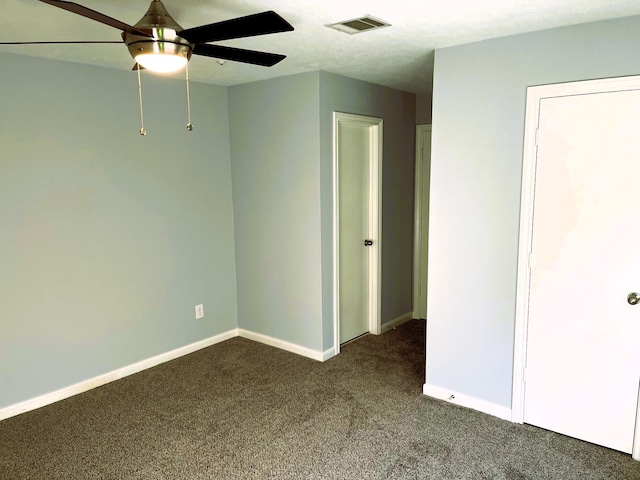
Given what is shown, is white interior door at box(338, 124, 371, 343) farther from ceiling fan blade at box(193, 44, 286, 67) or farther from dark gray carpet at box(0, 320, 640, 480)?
ceiling fan blade at box(193, 44, 286, 67)

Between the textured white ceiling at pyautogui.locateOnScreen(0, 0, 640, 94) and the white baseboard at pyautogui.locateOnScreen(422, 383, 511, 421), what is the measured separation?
2309mm

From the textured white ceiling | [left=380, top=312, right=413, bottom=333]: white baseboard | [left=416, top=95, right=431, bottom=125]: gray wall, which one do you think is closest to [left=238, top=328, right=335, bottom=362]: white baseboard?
[left=380, top=312, right=413, bottom=333]: white baseboard

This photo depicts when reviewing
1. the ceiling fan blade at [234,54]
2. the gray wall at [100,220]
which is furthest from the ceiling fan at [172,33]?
the gray wall at [100,220]

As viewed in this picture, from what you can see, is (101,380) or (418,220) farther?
(418,220)

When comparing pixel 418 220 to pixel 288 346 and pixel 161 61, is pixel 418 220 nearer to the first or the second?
pixel 288 346

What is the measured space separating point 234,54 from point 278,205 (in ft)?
6.97

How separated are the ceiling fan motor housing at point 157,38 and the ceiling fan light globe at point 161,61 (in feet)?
0.05

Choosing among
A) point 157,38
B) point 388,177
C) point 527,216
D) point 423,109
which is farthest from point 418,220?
point 157,38

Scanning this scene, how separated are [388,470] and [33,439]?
2.17m

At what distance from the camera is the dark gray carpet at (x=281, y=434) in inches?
99.5

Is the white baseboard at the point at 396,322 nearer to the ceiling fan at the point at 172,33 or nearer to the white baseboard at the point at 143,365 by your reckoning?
the white baseboard at the point at 143,365

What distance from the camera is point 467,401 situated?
3166 millimetres

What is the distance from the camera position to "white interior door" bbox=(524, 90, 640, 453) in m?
2.51

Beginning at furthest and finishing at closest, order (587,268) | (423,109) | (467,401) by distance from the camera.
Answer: (423,109)
(467,401)
(587,268)
